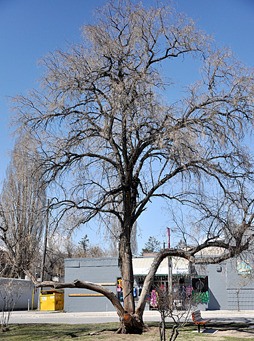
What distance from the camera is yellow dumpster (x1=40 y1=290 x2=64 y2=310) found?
33.4 m

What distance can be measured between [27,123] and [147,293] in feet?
25.0

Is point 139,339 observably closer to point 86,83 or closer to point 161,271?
point 86,83

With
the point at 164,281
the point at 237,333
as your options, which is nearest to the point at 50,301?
the point at 164,281

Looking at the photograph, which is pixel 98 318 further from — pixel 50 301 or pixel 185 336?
pixel 185 336

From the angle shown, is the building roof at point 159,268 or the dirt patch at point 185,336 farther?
the building roof at point 159,268

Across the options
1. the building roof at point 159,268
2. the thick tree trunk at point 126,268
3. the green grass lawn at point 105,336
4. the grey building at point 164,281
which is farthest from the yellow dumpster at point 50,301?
the thick tree trunk at point 126,268

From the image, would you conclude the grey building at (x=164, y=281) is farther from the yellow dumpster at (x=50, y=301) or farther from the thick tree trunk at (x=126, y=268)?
the thick tree trunk at (x=126, y=268)

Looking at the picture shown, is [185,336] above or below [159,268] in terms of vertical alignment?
below

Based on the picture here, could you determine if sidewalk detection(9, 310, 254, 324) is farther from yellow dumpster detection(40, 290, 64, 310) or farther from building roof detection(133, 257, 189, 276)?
yellow dumpster detection(40, 290, 64, 310)

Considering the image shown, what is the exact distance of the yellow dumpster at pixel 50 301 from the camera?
33438 mm

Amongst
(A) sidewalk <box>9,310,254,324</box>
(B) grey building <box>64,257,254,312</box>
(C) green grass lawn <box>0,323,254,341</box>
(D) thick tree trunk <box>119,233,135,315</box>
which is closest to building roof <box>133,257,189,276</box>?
(B) grey building <box>64,257,254,312</box>

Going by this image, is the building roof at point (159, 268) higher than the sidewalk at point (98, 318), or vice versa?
the building roof at point (159, 268)

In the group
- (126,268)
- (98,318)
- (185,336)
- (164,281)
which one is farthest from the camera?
(164,281)

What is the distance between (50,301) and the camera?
3353cm
